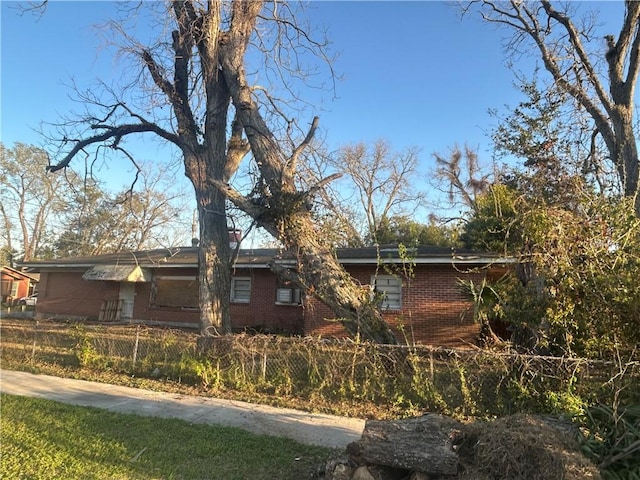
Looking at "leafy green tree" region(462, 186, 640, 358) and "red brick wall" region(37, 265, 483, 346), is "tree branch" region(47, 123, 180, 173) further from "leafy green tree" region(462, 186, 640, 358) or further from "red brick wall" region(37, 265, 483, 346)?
"leafy green tree" region(462, 186, 640, 358)

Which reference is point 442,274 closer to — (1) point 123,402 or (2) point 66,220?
(1) point 123,402

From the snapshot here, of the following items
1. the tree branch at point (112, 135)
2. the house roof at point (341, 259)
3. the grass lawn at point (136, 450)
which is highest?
the tree branch at point (112, 135)

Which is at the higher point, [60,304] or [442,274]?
[442,274]

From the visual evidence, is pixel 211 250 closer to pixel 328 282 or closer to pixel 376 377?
pixel 328 282

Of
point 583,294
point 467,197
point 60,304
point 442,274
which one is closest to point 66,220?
point 60,304

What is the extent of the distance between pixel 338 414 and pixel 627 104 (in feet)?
45.0

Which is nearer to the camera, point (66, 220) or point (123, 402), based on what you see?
point (123, 402)

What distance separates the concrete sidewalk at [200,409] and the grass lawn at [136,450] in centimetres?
34

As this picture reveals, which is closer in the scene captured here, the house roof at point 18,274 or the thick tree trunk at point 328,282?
the thick tree trunk at point 328,282

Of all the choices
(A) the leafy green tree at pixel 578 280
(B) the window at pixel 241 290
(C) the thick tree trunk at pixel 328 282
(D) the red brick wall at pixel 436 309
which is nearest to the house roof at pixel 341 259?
(C) the thick tree trunk at pixel 328 282

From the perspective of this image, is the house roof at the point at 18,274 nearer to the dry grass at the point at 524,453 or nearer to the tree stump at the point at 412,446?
the tree stump at the point at 412,446

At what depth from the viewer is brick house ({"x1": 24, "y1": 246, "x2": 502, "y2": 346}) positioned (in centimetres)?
1353

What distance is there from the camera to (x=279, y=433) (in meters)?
5.49

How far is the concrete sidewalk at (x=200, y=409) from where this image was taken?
219 inches
